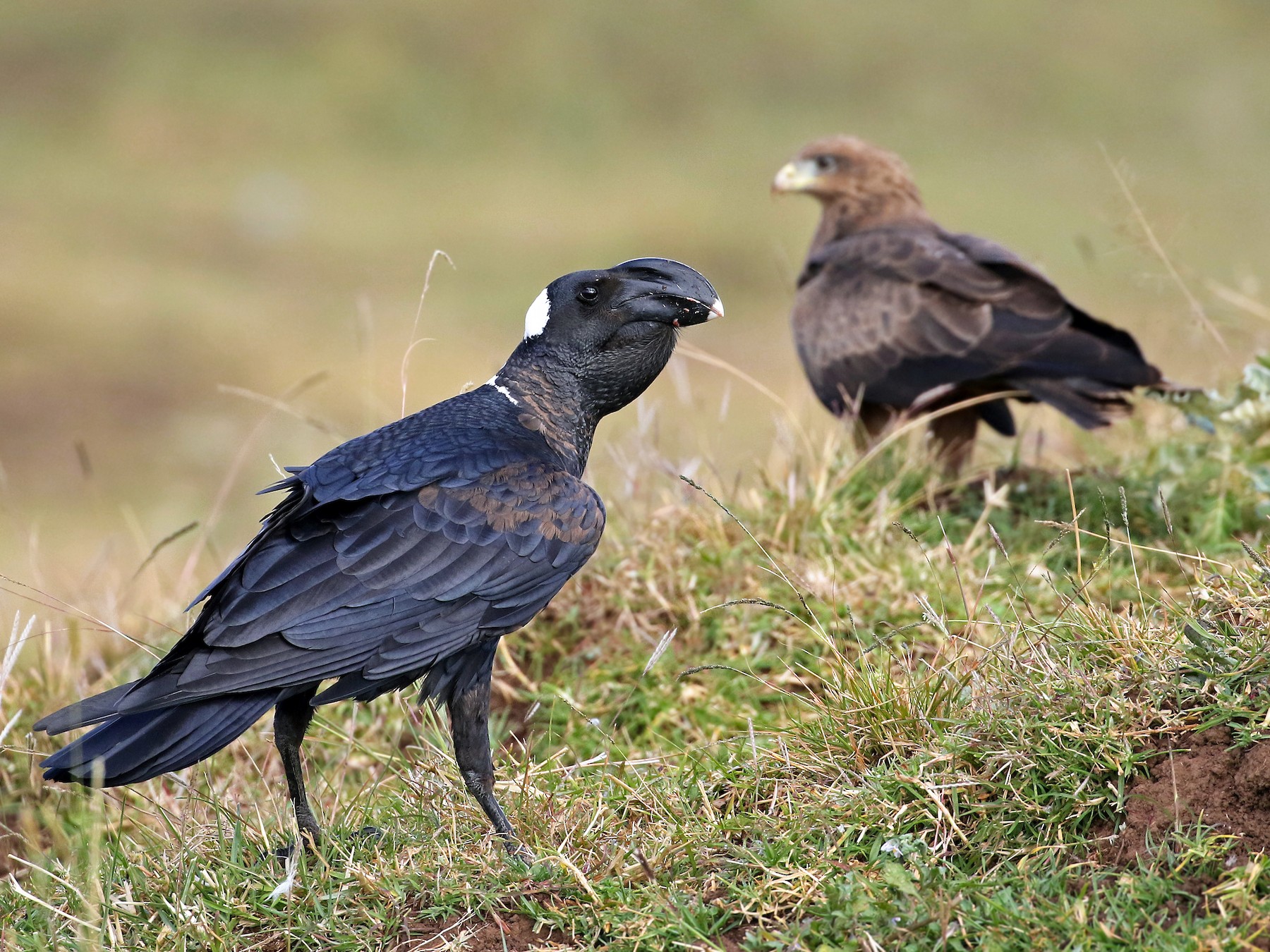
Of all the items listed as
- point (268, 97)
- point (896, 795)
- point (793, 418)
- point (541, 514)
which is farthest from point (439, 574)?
point (268, 97)

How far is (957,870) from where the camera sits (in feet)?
8.29

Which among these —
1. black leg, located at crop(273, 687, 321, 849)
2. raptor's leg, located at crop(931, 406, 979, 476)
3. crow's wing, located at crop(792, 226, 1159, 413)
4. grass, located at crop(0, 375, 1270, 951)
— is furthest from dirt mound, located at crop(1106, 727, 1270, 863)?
raptor's leg, located at crop(931, 406, 979, 476)

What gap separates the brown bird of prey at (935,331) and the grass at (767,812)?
1273 mm

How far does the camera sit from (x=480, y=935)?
260cm

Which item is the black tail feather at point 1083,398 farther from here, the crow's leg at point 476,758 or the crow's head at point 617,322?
the crow's leg at point 476,758

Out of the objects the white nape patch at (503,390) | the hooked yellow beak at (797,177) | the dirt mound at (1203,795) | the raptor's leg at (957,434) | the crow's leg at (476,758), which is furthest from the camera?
the hooked yellow beak at (797,177)

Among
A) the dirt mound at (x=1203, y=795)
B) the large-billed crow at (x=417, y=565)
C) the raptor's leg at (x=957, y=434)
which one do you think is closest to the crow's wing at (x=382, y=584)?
the large-billed crow at (x=417, y=565)

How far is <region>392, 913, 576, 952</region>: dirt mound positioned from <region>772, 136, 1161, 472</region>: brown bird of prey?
2.80m

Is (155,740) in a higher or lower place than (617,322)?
lower

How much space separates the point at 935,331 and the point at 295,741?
132 inches

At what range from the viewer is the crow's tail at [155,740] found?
2.67m

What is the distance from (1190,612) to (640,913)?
51.4 inches

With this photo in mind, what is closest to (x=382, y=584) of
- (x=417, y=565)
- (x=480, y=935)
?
(x=417, y=565)

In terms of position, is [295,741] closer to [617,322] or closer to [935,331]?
[617,322]
